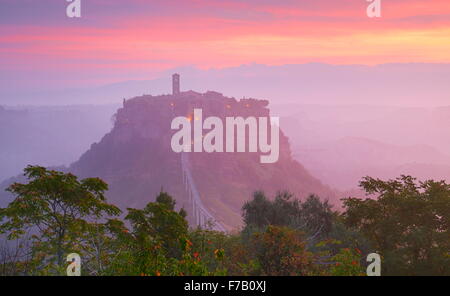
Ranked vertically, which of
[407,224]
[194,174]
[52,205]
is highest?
A: [194,174]

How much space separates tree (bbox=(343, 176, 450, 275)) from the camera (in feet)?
69.2

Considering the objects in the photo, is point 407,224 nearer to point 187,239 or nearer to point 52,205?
point 187,239

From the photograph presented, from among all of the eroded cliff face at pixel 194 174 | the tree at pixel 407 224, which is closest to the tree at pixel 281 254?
the tree at pixel 407 224

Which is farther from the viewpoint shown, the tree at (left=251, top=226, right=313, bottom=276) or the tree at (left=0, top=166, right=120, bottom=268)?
the tree at (left=0, top=166, right=120, bottom=268)

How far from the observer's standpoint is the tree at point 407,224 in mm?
21078

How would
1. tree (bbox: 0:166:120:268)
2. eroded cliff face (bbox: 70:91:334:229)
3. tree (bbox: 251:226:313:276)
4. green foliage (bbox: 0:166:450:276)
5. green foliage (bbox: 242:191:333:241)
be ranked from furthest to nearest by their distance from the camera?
eroded cliff face (bbox: 70:91:334:229) < green foliage (bbox: 242:191:333:241) < tree (bbox: 0:166:120:268) < tree (bbox: 251:226:313:276) < green foliage (bbox: 0:166:450:276)

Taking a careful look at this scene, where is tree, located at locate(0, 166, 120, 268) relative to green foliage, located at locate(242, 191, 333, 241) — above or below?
below

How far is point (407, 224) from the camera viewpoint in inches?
954

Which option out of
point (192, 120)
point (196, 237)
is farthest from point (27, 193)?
point (192, 120)

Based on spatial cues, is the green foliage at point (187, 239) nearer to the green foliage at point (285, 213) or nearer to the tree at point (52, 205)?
the tree at point (52, 205)

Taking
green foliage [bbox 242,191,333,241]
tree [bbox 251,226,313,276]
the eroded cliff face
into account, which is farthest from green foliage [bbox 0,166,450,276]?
the eroded cliff face

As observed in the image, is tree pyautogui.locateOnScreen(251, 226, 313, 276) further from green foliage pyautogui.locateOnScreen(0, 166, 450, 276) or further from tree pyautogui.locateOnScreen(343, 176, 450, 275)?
tree pyautogui.locateOnScreen(343, 176, 450, 275)

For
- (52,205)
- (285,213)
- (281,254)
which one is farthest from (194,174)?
(281,254)
